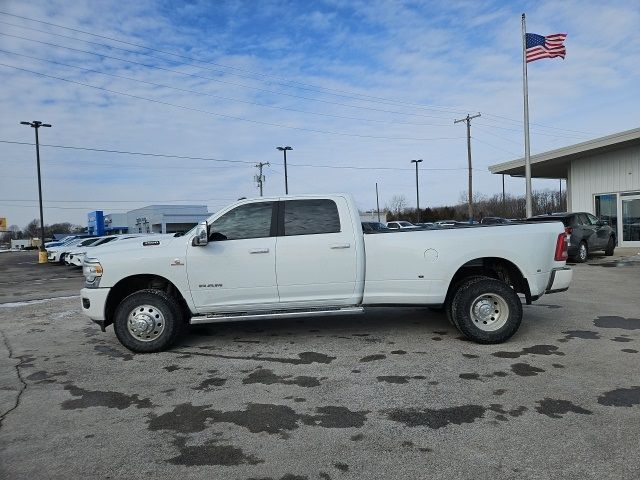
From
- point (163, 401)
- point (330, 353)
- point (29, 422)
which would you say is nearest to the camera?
point (29, 422)

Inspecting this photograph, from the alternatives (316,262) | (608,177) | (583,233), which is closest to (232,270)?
(316,262)

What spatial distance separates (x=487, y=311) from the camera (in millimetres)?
6035

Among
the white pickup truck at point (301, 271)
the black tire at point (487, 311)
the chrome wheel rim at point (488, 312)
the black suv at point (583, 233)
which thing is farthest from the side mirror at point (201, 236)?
the black suv at point (583, 233)

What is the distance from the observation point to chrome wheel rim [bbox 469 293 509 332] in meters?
6.00

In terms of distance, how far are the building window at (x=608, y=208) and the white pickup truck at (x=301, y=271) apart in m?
18.8

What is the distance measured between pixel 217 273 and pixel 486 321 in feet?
11.2

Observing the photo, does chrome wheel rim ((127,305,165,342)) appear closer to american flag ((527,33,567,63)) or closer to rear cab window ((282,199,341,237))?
rear cab window ((282,199,341,237))

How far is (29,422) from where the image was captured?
406 cm

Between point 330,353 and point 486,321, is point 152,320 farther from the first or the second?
point 486,321

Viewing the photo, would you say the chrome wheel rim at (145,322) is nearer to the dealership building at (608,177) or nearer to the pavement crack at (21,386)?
the pavement crack at (21,386)

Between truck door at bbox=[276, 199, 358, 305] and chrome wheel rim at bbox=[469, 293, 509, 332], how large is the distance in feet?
5.10

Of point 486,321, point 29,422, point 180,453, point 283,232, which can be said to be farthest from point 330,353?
point 29,422

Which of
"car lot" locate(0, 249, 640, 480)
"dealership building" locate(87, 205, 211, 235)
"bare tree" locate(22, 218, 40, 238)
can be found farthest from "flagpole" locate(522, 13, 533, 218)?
"bare tree" locate(22, 218, 40, 238)

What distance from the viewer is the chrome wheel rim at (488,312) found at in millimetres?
6000
